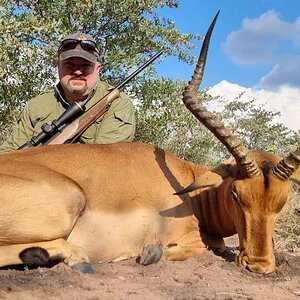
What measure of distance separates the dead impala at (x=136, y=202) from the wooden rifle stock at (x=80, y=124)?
1036 millimetres

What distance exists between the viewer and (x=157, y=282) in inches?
165

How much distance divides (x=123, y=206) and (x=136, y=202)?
0.14 metres

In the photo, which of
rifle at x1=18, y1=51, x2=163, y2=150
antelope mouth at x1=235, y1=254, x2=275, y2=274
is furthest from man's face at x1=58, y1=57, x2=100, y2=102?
antelope mouth at x1=235, y1=254, x2=275, y2=274

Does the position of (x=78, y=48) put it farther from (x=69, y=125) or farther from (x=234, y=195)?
(x=234, y=195)

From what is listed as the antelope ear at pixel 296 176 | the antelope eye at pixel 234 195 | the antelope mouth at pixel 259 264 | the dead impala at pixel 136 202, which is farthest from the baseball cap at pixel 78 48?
the antelope mouth at pixel 259 264

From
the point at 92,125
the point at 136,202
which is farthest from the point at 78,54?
the point at 136,202

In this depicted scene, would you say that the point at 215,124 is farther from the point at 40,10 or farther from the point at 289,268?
the point at 40,10

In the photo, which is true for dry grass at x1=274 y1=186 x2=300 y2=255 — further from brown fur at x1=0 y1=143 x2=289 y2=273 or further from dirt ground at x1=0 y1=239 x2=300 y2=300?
dirt ground at x1=0 y1=239 x2=300 y2=300

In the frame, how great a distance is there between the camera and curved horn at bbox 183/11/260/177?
4855mm

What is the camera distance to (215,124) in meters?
5.03

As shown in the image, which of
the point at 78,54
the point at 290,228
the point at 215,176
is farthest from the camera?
the point at 290,228

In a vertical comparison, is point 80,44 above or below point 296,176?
above

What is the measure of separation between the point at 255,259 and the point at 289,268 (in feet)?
1.64

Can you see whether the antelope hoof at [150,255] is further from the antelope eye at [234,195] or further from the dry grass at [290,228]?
the dry grass at [290,228]
